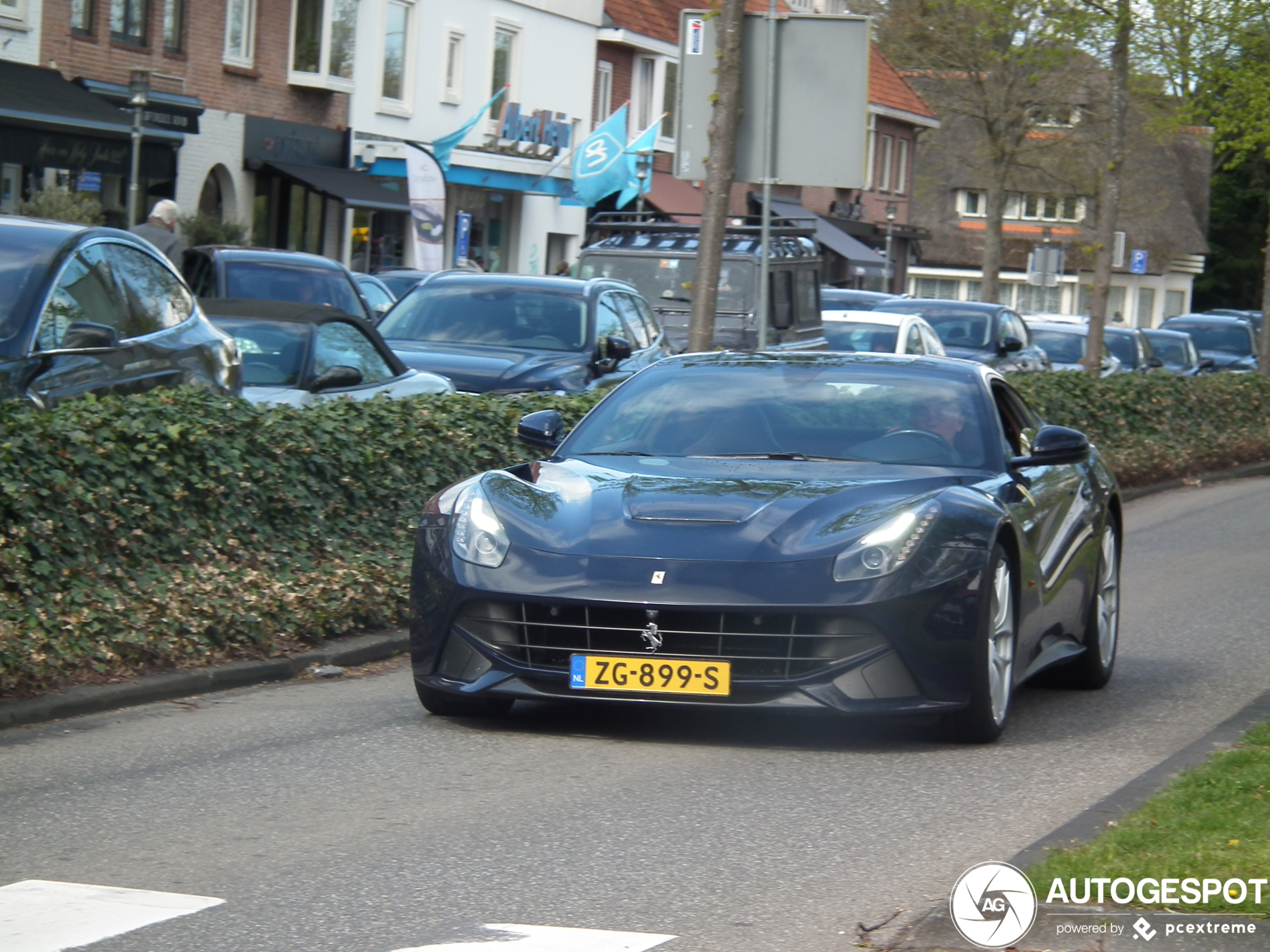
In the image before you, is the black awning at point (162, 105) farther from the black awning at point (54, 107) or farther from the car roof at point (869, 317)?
the car roof at point (869, 317)

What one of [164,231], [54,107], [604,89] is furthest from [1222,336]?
[164,231]

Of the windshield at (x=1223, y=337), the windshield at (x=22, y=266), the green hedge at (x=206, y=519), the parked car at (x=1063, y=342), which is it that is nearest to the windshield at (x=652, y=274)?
the parked car at (x=1063, y=342)

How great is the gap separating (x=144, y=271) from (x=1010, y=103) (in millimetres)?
36577

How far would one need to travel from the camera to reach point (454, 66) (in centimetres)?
4006

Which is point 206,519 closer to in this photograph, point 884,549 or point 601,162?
point 884,549

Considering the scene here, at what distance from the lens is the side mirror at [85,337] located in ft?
28.9

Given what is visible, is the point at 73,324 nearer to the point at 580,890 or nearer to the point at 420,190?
the point at 580,890

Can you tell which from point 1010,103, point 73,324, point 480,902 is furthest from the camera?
point 1010,103

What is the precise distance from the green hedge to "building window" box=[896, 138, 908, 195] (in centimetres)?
5667

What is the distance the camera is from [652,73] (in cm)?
4816

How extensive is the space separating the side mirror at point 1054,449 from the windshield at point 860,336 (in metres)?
14.2

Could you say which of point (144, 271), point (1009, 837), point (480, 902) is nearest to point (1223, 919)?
point (1009, 837)

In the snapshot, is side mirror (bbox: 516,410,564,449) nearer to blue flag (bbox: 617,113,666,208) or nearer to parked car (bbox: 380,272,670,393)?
parked car (bbox: 380,272,670,393)

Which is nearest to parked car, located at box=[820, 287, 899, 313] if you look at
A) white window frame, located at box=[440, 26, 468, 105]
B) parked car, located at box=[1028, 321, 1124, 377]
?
parked car, located at box=[1028, 321, 1124, 377]
